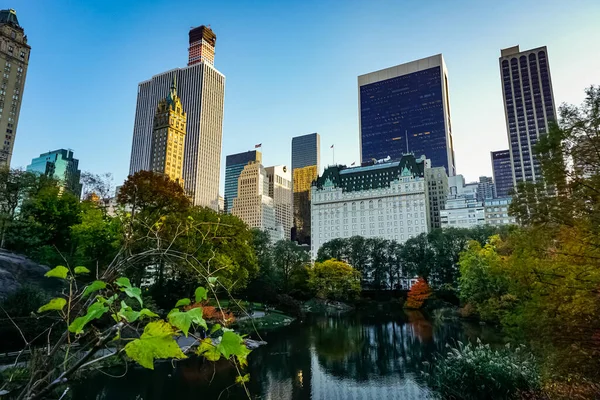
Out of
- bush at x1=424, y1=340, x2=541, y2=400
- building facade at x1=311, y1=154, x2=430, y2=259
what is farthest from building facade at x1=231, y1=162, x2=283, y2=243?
bush at x1=424, y1=340, x2=541, y2=400

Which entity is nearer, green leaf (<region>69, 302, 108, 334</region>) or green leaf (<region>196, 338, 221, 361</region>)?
green leaf (<region>69, 302, 108, 334</region>)

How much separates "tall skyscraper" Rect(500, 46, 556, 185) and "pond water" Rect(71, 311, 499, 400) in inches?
4910

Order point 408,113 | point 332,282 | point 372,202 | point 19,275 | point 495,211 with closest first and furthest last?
point 19,275, point 332,282, point 495,211, point 372,202, point 408,113

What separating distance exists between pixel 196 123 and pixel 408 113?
320ft

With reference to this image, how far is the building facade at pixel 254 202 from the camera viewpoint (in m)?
176

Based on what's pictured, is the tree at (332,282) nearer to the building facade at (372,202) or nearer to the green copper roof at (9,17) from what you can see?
the building facade at (372,202)

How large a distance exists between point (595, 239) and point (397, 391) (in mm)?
10748

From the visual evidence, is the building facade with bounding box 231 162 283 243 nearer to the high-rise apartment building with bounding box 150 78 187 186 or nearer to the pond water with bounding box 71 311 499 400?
the high-rise apartment building with bounding box 150 78 187 186

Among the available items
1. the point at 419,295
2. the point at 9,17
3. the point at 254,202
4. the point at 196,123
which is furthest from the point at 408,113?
the point at 9,17

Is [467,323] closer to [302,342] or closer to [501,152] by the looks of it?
[302,342]

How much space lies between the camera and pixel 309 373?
19672 millimetres

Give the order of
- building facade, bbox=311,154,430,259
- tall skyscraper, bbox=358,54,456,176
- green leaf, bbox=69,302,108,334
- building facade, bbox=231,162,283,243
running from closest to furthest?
green leaf, bbox=69,302,108,334 → building facade, bbox=311,154,430,259 → tall skyscraper, bbox=358,54,456,176 → building facade, bbox=231,162,283,243

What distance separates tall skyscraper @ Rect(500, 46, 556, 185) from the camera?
132750 millimetres

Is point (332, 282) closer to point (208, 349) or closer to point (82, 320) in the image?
point (208, 349)
